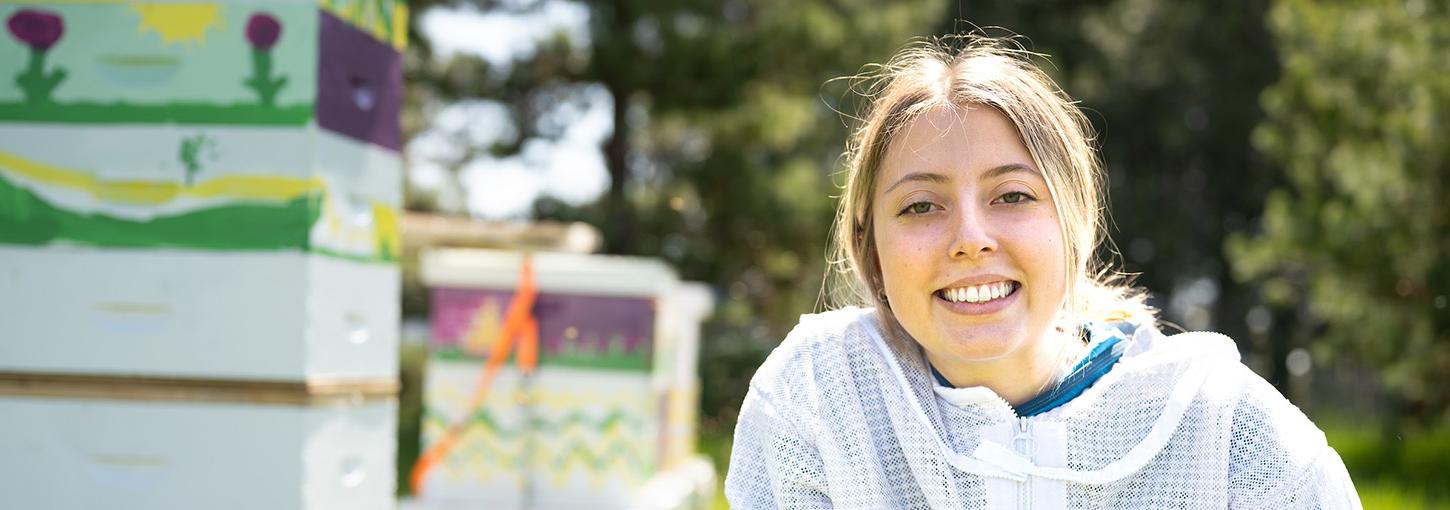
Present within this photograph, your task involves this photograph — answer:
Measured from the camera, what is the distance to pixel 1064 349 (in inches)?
68.8

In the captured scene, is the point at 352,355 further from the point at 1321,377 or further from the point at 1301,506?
the point at 1321,377

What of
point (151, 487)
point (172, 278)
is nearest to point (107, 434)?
point (151, 487)

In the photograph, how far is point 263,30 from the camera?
2398 mm

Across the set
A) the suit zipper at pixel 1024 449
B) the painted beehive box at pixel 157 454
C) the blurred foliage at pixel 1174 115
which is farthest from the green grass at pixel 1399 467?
the blurred foliage at pixel 1174 115

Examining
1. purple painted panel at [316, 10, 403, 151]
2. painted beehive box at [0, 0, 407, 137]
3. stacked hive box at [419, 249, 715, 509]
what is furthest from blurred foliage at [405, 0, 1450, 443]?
stacked hive box at [419, 249, 715, 509]

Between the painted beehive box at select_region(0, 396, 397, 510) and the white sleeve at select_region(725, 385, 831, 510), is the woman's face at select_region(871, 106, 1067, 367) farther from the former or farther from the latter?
the painted beehive box at select_region(0, 396, 397, 510)

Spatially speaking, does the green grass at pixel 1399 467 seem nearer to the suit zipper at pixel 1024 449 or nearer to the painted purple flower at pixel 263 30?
the suit zipper at pixel 1024 449

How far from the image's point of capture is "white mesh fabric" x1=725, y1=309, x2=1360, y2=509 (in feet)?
5.21

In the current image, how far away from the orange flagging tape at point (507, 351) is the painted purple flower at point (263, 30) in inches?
77.4

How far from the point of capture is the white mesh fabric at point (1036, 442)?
159cm

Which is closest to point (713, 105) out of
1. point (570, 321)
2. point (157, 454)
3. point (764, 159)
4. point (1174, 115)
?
point (764, 159)

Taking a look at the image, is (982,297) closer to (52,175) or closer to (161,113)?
(161,113)

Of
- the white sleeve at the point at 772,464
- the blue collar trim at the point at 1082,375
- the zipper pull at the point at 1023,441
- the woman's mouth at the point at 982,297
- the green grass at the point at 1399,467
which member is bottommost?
the green grass at the point at 1399,467

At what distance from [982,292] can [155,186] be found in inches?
61.7
